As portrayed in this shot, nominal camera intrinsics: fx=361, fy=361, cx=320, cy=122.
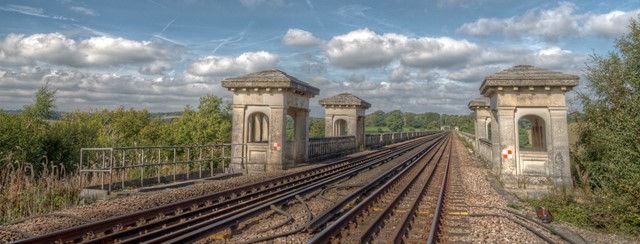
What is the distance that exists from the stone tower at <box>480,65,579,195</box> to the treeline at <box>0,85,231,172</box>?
14.2 metres

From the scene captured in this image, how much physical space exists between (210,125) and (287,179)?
20482mm

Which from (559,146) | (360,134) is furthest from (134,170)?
(360,134)

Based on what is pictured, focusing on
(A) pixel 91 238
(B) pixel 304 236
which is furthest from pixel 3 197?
(B) pixel 304 236

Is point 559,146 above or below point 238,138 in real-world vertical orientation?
below

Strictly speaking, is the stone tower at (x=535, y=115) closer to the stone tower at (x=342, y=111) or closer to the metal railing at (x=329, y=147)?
the metal railing at (x=329, y=147)

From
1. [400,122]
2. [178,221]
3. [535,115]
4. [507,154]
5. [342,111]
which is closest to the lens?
[178,221]

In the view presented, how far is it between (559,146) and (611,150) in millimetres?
2383

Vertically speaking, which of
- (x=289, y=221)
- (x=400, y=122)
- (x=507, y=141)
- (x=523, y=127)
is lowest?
(x=289, y=221)

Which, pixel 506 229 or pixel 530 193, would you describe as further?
pixel 530 193

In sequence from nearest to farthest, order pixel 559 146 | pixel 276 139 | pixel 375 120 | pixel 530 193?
1. pixel 530 193
2. pixel 559 146
3. pixel 276 139
4. pixel 375 120

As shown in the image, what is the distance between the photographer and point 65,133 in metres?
20.4

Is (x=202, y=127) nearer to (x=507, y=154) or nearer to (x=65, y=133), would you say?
(x=65, y=133)

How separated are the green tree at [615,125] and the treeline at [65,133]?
1541 centimetres

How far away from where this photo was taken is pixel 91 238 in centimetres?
598
